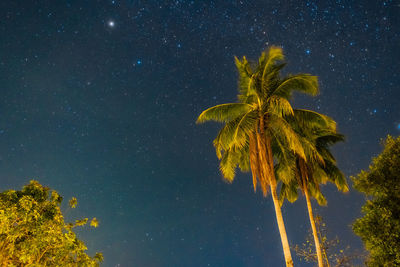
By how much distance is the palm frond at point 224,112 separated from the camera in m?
13.6

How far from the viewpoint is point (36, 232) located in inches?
457

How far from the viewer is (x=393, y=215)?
11805 millimetres

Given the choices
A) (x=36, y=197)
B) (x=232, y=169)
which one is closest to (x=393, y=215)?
(x=232, y=169)

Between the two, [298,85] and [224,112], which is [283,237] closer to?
[224,112]

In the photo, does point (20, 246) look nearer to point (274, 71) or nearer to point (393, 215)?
point (274, 71)

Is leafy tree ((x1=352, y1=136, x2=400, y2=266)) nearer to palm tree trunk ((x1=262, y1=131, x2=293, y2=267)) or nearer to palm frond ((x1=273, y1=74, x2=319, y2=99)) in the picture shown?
palm tree trunk ((x1=262, y1=131, x2=293, y2=267))

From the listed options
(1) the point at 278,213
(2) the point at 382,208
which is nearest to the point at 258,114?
(1) the point at 278,213

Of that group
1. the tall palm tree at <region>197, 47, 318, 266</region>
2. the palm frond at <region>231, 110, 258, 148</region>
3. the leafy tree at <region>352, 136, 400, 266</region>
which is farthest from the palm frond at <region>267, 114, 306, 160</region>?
the leafy tree at <region>352, 136, 400, 266</region>

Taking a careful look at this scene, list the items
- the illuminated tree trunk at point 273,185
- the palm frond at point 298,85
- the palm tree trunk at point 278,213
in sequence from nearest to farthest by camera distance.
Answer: the palm tree trunk at point 278,213 < the illuminated tree trunk at point 273,185 < the palm frond at point 298,85

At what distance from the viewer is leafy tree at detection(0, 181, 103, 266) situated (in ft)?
36.5

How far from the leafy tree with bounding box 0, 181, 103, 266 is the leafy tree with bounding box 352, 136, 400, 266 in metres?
12.4

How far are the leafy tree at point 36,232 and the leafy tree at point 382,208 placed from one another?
40.8ft

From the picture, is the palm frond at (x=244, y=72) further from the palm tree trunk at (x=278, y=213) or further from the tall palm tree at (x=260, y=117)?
the palm tree trunk at (x=278, y=213)

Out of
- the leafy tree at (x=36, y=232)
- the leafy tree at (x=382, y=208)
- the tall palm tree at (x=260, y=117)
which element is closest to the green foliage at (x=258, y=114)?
the tall palm tree at (x=260, y=117)
